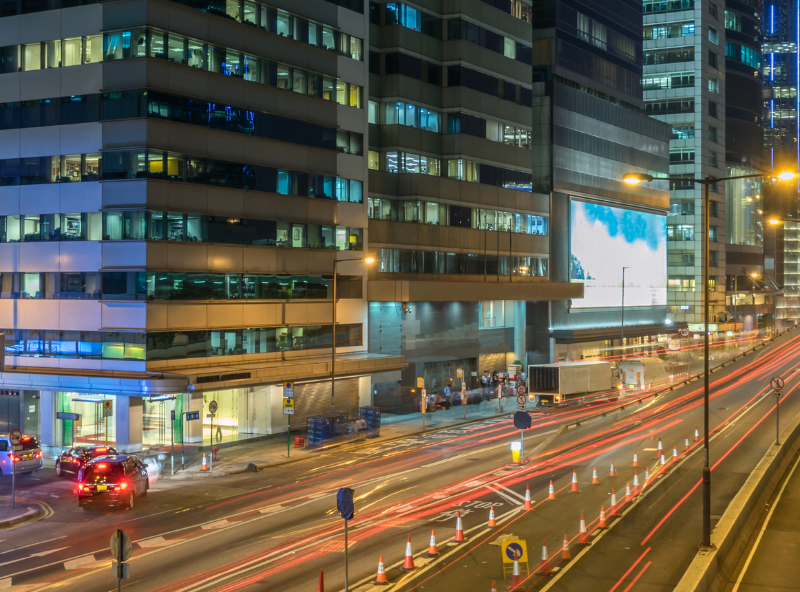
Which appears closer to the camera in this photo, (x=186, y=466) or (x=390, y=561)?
(x=390, y=561)

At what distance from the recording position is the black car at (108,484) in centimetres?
3225

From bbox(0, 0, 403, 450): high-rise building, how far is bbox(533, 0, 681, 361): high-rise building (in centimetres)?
3750

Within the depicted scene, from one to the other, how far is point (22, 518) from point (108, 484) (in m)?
3.02

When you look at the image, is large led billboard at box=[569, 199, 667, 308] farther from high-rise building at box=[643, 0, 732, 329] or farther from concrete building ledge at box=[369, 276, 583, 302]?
high-rise building at box=[643, 0, 732, 329]

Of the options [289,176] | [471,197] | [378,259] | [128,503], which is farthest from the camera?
[471,197]

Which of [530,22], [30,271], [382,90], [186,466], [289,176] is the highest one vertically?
[530,22]

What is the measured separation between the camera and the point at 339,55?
5831 centimetres

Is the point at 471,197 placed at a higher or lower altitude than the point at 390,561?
higher

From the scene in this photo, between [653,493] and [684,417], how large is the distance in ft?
84.6

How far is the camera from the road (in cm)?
2336

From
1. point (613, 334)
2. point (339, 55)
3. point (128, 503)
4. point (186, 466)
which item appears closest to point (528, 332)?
point (613, 334)

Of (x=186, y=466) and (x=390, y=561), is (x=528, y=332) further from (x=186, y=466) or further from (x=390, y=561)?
(x=390, y=561)

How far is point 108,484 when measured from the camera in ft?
107

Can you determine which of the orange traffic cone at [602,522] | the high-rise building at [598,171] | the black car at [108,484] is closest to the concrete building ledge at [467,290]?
the high-rise building at [598,171]
